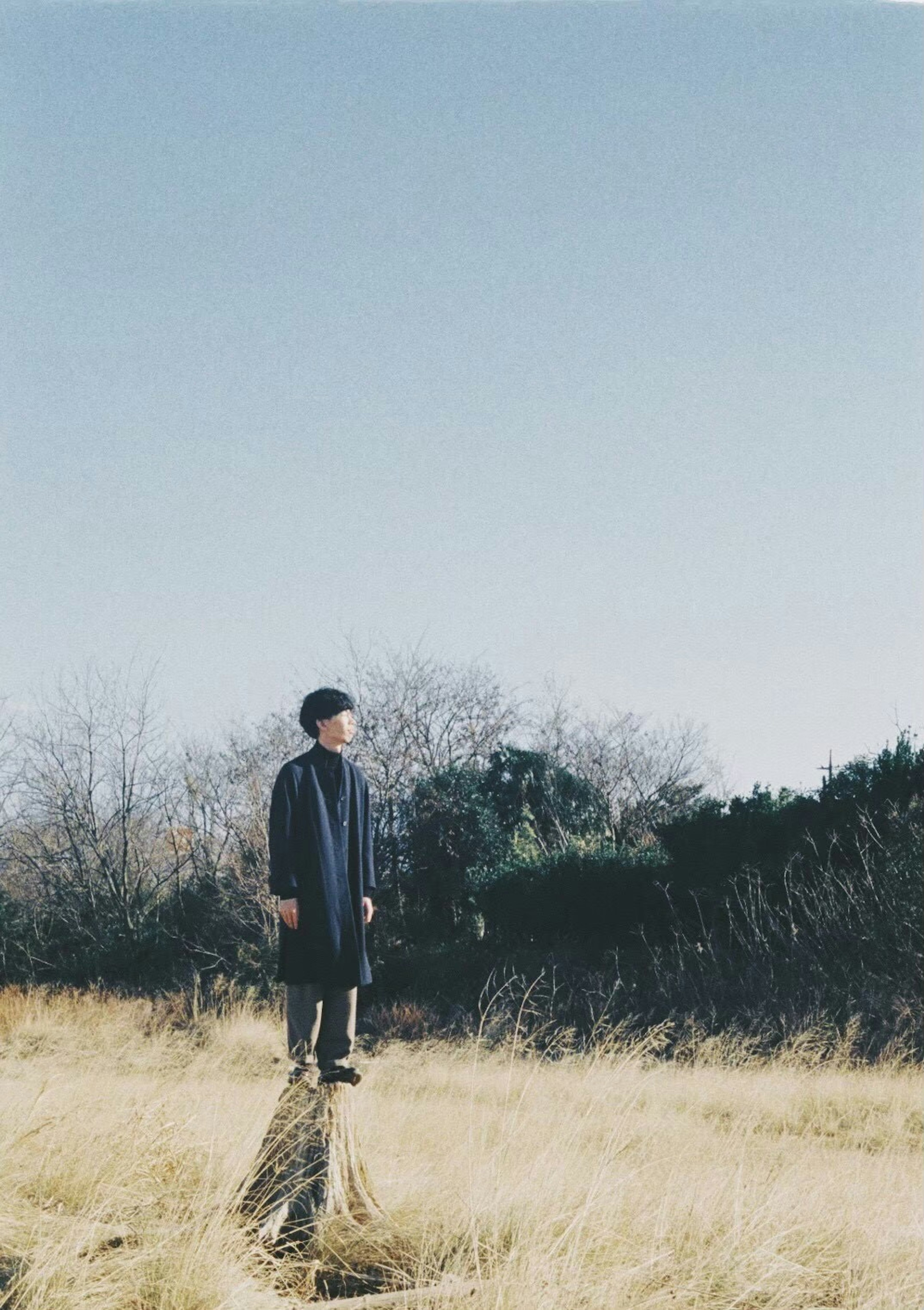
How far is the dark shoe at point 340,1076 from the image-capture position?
11.9ft

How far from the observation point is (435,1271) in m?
3.02

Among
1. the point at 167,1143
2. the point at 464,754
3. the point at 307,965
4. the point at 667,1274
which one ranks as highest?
the point at 464,754

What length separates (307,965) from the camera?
366 cm

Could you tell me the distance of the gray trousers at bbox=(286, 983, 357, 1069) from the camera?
370 cm

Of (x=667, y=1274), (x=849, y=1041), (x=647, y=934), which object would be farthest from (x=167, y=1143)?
(x=647, y=934)

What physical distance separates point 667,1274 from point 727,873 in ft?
38.3

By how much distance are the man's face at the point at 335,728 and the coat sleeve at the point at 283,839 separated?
247mm

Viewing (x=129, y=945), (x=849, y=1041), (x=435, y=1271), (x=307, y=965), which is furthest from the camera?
(x=129, y=945)

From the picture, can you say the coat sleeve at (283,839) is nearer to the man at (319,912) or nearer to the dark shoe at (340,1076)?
the man at (319,912)

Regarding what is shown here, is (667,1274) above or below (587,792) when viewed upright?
below

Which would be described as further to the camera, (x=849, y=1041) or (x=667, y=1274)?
(x=849, y=1041)

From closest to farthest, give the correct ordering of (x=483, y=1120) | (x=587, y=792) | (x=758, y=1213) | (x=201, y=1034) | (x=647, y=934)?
1. (x=758, y=1213)
2. (x=483, y=1120)
3. (x=201, y=1034)
4. (x=647, y=934)
5. (x=587, y=792)

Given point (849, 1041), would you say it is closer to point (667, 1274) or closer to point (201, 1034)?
point (667, 1274)

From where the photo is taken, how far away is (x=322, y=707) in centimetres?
397
